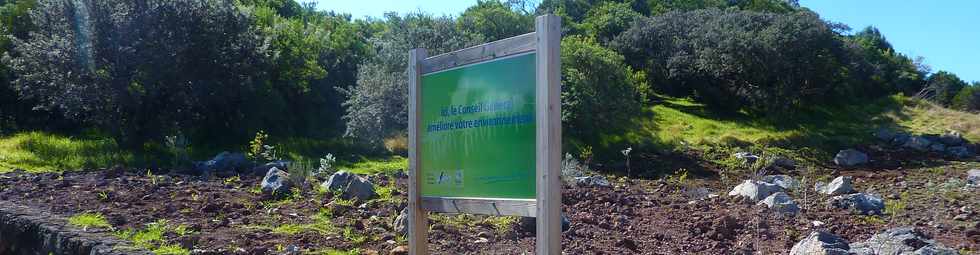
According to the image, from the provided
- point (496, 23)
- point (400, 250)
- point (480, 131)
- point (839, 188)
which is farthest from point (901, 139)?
point (480, 131)

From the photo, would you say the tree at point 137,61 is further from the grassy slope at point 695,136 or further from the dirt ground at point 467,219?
the dirt ground at point 467,219

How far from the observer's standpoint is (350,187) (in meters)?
9.29

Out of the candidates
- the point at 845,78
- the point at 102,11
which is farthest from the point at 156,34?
the point at 845,78

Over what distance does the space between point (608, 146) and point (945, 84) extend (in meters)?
27.2

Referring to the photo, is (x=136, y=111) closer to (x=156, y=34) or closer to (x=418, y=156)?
(x=156, y=34)

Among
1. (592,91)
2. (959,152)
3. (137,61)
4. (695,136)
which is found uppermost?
(137,61)

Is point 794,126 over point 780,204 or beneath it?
over

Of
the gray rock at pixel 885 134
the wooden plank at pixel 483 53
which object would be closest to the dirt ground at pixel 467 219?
the wooden plank at pixel 483 53

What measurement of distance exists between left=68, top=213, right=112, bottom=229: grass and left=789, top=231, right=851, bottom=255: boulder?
17.9 feet

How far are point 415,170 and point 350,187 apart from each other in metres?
3.87

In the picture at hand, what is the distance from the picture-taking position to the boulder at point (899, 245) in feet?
21.7

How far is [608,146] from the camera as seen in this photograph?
76.1 ft

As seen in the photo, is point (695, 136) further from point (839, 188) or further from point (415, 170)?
point (415, 170)

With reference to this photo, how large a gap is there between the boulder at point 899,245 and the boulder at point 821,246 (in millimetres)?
167
